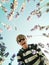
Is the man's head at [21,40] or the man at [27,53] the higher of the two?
the man's head at [21,40]

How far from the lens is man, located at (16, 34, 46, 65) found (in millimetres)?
20569

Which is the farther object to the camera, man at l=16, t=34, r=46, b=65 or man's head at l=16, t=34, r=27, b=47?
man's head at l=16, t=34, r=27, b=47

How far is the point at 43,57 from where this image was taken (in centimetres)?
2050

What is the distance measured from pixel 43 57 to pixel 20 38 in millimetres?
961

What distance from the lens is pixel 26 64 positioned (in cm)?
2062

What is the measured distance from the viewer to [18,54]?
20828mm

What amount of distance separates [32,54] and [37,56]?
7.9 inches

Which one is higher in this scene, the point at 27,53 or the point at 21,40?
the point at 21,40

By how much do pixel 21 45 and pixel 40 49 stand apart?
614mm

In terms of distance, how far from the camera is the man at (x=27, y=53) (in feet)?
67.5

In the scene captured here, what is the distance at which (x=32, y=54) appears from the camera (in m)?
20.8

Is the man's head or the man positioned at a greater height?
the man's head

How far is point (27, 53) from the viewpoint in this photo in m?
20.7

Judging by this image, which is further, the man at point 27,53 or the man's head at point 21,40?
the man's head at point 21,40
